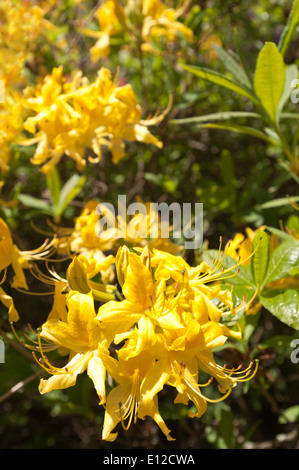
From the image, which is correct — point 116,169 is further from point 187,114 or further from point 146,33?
point 146,33

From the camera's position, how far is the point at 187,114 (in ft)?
7.88

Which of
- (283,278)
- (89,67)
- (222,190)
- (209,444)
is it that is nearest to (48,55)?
(89,67)

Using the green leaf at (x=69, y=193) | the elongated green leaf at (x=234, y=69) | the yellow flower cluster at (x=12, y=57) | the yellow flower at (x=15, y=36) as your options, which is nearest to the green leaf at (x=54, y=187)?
the green leaf at (x=69, y=193)

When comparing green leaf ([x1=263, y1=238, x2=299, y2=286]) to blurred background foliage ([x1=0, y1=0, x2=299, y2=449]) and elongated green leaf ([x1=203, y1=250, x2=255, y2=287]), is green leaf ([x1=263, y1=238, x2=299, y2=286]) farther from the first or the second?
blurred background foliage ([x1=0, y1=0, x2=299, y2=449])

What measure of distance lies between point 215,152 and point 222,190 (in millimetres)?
715

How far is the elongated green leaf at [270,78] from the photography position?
133cm

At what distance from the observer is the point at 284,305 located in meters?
1.14

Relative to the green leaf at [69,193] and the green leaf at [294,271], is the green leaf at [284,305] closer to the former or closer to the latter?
the green leaf at [294,271]

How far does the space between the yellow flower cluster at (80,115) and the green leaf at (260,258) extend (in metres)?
0.67

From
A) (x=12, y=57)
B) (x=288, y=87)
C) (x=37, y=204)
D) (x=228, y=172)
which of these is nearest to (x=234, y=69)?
(x=288, y=87)

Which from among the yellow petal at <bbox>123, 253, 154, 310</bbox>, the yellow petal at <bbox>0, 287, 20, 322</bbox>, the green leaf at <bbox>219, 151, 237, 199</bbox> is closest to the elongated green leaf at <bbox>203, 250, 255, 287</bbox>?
the yellow petal at <bbox>123, 253, 154, 310</bbox>

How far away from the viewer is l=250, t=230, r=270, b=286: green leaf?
3.89 feet

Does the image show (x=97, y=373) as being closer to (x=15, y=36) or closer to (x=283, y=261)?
(x=283, y=261)

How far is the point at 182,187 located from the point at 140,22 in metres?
0.84
